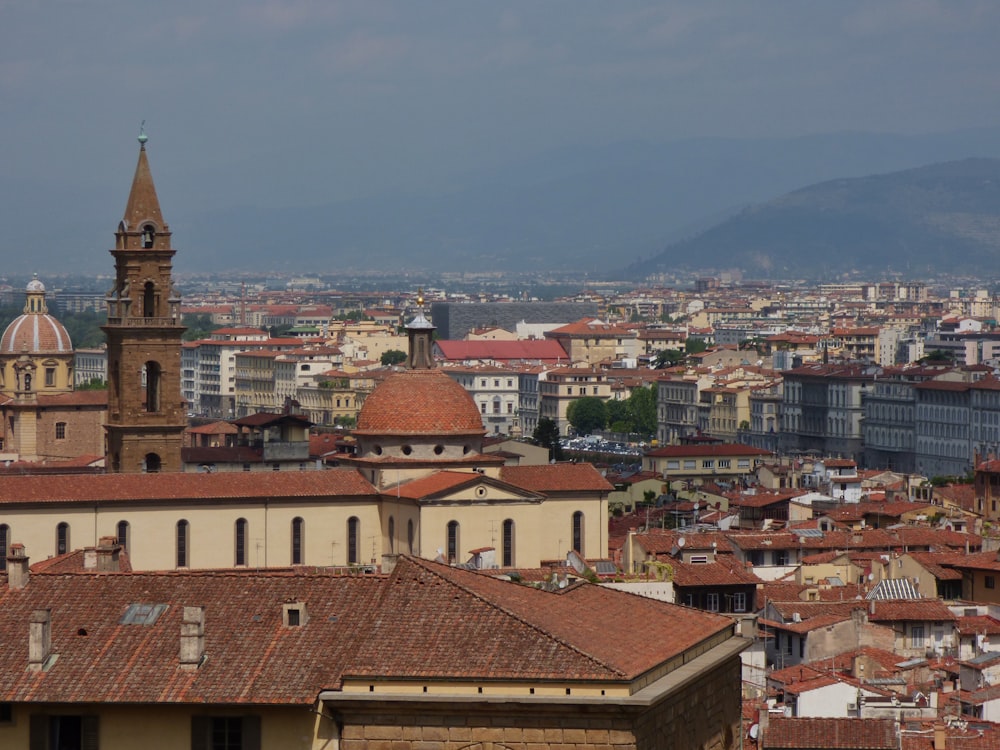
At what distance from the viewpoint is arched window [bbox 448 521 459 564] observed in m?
44.7

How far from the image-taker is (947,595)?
147 feet

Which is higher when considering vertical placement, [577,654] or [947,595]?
[577,654]

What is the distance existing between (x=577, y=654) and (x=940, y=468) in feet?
324

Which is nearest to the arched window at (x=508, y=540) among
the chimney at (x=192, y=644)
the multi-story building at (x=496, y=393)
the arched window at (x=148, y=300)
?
the arched window at (x=148, y=300)

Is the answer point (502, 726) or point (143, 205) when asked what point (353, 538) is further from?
point (502, 726)

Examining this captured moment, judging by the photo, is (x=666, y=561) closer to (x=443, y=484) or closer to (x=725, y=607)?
(x=725, y=607)

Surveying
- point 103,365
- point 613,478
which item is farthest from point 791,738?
point 103,365

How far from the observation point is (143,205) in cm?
5184

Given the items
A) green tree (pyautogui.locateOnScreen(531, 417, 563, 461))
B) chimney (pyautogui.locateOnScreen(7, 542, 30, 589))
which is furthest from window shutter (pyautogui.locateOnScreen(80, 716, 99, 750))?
green tree (pyautogui.locateOnScreen(531, 417, 563, 461))

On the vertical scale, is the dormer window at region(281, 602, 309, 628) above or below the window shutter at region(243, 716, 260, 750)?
above

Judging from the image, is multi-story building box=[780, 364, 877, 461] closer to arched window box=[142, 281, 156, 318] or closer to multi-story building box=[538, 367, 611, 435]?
multi-story building box=[538, 367, 611, 435]

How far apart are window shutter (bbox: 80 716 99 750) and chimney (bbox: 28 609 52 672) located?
0.38m

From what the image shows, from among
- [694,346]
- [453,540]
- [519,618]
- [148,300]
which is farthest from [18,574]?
[694,346]

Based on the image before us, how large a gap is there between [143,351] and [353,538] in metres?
7.17
